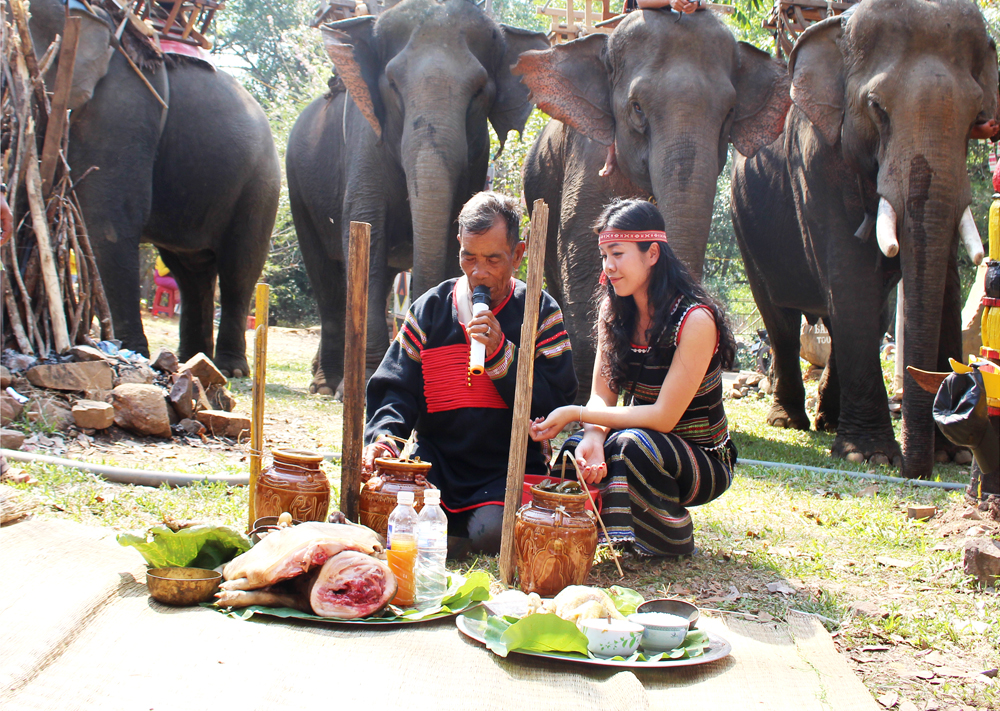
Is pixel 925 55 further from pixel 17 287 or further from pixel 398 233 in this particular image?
pixel 17 287

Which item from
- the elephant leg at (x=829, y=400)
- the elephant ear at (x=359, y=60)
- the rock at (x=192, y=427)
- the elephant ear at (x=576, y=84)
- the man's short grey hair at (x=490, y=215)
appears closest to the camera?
the man's short grey hair at (x=490, y=215)

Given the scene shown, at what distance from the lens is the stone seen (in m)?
5.83

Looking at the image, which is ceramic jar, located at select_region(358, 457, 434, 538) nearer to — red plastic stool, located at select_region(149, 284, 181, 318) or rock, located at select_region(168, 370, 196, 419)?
rock, located at select_region(168, 370, 196, 419)

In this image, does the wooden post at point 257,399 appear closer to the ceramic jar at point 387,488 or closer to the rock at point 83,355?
the ceramic jar at point 387,488

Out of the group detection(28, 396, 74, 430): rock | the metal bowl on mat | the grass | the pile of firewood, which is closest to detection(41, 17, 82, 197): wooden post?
the pile of firewood

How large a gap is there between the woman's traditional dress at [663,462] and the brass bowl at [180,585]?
135cm

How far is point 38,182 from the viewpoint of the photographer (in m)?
5.91

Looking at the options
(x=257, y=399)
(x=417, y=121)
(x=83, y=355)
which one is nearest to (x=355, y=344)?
(x=257, y=399)

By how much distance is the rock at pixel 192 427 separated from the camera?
5.59m

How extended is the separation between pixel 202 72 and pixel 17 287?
4.88 metres

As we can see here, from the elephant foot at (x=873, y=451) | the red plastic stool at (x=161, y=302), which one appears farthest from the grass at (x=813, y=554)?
the red plastic stool at (x=161, y=302)

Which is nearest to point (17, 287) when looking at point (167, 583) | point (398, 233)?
point (398, 233)

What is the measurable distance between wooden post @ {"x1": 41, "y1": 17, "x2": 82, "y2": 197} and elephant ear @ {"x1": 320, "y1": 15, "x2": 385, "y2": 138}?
5.89 feet

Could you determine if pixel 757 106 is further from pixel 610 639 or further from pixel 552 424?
pixel 610 639
